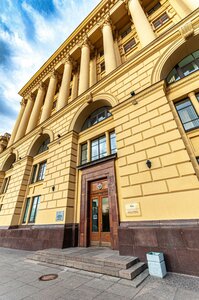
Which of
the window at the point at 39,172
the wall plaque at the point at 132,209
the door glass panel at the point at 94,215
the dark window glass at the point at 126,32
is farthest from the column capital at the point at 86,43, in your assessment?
the wall plaque at the point at 132,209

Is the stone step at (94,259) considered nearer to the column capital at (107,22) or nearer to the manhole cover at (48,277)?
the manhole cover at (48,277)

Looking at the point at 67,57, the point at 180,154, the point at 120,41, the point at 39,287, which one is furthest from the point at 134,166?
the point at 67,57

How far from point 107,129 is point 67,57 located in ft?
46.2

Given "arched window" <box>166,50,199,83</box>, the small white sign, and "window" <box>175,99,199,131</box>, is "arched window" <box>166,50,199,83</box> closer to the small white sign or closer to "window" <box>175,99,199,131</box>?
"window" <box>175,99,199,131</box>

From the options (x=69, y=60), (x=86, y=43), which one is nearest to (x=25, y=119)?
(x=69, y=60)

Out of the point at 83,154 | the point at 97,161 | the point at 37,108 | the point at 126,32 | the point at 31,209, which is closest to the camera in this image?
the point at 97,161

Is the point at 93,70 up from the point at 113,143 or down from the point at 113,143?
up

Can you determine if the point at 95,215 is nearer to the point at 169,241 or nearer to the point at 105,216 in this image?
the point at 105,216

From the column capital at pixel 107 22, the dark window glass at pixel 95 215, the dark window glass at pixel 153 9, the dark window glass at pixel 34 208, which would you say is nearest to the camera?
the dark window glass at pixel 95 215

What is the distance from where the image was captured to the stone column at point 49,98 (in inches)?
598

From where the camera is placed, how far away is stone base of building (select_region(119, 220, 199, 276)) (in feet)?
14.0

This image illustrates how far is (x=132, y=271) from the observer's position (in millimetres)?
4152

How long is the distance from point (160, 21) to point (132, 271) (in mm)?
17442

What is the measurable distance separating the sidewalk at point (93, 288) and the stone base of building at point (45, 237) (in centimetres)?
287
